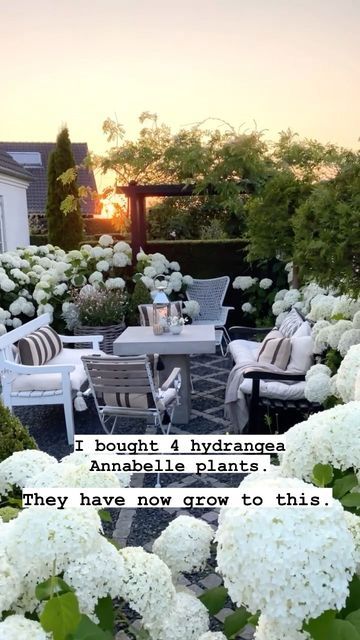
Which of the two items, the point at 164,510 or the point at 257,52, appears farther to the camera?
the point at 257,52

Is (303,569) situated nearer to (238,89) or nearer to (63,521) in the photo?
(63,521)

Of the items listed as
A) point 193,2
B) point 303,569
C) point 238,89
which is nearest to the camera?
point 303,569

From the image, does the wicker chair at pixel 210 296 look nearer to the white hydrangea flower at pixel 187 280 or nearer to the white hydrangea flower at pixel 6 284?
the white hydrangea flower at pixel 187 280

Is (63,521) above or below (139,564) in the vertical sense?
above

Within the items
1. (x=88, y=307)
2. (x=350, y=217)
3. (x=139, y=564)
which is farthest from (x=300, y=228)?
(x=88, y=307)

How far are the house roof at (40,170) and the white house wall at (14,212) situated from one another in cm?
902

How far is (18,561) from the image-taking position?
0.96 m

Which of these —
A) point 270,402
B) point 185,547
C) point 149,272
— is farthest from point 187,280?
point 185,547

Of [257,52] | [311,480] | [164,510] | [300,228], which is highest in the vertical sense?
[257,52]

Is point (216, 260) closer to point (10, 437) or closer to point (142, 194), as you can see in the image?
point (142, 194)

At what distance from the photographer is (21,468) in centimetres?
142

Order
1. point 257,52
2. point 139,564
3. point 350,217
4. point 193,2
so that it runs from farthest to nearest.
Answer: point 257,52 < point 193,2 < point 350,217 < point 139,564

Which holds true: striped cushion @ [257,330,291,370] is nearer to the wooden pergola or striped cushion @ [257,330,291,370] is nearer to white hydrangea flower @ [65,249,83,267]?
the wooden pergola

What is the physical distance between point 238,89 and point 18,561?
358 inches
